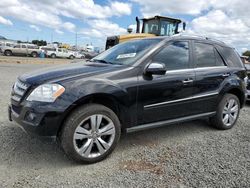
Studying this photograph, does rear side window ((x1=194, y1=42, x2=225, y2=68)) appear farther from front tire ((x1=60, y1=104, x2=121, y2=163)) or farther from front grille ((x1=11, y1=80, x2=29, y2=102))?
front grille ((x1=11, y1=80, x2=29, y2=102))

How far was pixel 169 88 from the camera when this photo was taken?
3936 millimetres

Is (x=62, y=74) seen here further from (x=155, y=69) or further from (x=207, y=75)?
(x=207, y=75)

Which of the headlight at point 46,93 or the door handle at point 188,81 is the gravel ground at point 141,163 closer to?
the headlight at point 46,93

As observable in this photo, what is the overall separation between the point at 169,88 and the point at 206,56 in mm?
1211

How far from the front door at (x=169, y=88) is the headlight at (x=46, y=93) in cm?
114

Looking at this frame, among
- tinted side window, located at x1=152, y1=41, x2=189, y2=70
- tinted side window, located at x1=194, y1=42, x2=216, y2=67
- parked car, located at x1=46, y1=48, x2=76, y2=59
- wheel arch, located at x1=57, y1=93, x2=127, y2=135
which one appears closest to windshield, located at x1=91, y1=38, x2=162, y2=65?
tinted side window, located at x1=152, y1=41, x2=189, y2=70

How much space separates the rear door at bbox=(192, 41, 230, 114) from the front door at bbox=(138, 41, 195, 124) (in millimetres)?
168

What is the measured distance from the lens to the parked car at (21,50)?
3297cm

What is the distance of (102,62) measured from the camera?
4266 millimetres

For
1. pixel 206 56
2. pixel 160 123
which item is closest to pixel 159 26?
pixel 206 56

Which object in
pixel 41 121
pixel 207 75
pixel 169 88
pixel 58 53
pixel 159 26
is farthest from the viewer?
pixel 58 53

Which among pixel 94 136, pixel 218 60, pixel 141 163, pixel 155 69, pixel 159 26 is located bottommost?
pixel 141 163

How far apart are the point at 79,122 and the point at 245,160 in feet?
7.83

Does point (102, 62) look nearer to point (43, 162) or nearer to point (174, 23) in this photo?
point (43, 162)
